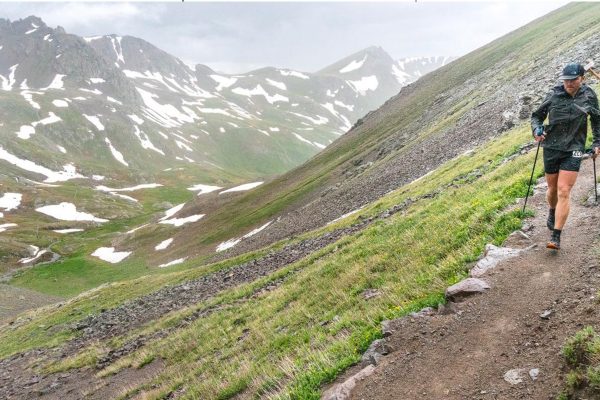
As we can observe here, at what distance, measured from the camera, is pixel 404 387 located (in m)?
8.24

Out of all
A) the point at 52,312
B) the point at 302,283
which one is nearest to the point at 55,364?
the point at 302,283

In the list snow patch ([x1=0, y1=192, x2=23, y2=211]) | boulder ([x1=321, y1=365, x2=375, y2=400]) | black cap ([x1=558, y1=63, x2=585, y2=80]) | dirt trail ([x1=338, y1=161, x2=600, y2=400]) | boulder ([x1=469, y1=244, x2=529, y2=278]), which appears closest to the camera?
dirt trail ([x1=338, y1=161, x2=600, y2=400])

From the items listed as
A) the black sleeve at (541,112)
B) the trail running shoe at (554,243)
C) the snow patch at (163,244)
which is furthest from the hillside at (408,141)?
the trail running shoe at (554,243)

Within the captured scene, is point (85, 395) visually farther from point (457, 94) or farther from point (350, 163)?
point (457, 94)

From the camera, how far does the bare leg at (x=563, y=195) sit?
10.4 metres

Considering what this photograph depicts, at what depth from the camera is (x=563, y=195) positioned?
10641mm

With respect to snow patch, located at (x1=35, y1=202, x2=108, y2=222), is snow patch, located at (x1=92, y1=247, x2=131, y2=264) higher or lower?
lower

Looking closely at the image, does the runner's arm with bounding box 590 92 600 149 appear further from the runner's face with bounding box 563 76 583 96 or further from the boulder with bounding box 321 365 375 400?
the boulder with bounding box 321 365 375 400

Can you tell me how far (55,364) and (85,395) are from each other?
9401mm

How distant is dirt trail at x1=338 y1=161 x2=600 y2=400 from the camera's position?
7594 mm

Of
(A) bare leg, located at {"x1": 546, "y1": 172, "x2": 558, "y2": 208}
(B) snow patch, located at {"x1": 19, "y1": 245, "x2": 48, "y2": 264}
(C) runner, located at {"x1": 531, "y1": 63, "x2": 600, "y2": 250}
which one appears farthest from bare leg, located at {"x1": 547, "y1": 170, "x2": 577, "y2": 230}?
(B) snow patch, located at {"x1": 19, "y1": 245, "x2": 48, "y2": 264}

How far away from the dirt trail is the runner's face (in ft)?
11.9

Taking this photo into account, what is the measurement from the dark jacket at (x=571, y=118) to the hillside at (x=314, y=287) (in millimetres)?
2388

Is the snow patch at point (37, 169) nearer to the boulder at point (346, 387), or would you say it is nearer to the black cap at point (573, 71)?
the boulder at point (346, 387)
